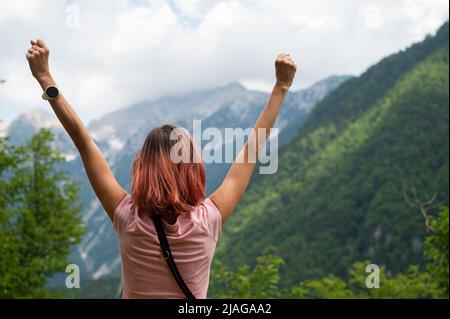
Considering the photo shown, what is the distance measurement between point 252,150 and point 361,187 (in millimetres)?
153868

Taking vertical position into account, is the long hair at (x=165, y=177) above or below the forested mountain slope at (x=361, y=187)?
below

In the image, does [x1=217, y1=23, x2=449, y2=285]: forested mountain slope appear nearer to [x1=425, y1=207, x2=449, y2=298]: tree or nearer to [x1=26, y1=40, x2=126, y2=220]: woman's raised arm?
[x1=425, y1=207, x2=449, y2=298]: tree

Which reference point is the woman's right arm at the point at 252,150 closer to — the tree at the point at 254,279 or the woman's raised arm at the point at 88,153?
the woman's raised arm at the point at 88,153

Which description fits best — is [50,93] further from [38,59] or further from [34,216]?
[34,216]

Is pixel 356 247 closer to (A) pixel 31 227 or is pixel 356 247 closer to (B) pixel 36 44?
(A) pixel 31 227

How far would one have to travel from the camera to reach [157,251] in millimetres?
2412

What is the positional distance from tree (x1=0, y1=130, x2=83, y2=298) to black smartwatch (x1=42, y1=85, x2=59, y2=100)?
1505 centimetres

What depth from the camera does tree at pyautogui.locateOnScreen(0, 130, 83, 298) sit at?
18.5m

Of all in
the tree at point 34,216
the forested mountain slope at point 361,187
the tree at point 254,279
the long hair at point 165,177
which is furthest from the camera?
the forested mountain slope at point 361,187

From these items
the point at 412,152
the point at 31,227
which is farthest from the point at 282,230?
the point at 31,227

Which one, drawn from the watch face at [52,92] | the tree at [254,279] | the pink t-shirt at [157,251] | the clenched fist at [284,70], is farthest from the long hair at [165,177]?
the tree at [254,279]

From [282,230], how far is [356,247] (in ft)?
83.8

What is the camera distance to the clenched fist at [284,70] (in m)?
2.62

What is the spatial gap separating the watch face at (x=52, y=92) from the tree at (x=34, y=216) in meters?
15.1
